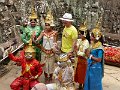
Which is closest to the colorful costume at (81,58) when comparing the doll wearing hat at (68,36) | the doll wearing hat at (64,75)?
the doll wearing hat at (68,36)

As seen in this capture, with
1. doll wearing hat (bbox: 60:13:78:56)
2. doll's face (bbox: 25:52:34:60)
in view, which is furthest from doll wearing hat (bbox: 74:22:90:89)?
doll's face (bbox: 25:52:34:60)

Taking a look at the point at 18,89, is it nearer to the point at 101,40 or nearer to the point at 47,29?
the point at 47,29

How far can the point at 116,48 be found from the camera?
7926mm

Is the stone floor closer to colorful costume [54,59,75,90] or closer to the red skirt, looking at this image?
the red skirt

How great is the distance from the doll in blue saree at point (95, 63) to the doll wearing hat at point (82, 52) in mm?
281

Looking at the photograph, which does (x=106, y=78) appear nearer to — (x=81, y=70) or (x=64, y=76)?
(x=81, y=70)

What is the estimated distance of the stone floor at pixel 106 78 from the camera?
6.39m

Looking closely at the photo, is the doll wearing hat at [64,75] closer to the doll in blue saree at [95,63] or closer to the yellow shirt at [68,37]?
the doll in blue saree at [95,63]

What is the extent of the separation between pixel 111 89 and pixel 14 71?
2245mm

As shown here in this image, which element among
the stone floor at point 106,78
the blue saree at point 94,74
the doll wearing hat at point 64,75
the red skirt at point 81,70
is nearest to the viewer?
the doll wearing hat at point 64,75

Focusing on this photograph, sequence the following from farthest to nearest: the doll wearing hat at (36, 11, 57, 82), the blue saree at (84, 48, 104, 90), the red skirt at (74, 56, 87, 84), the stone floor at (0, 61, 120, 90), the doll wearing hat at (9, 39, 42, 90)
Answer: the stone floor at (0, 61, 120, 90)
the doll wearing hat at (36, 11, 57, 82)
the red skirt at (74, 56, 87, 84)
the doll wearing hat at (9, 39, 42, 90)
the blue saree at (84, 48, 104, 90)

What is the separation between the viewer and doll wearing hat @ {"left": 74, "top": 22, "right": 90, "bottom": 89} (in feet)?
18.8

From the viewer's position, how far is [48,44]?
613cm

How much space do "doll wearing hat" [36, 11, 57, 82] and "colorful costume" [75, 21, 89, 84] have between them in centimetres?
56
